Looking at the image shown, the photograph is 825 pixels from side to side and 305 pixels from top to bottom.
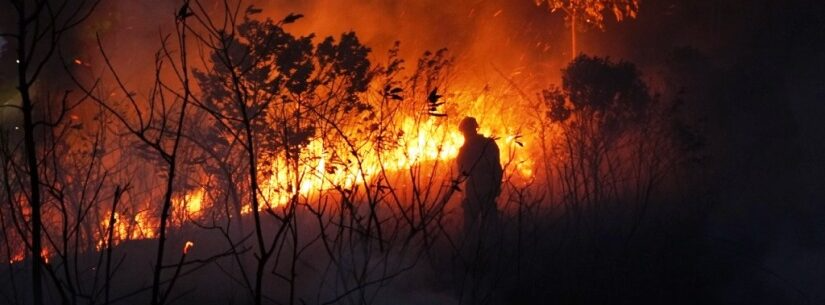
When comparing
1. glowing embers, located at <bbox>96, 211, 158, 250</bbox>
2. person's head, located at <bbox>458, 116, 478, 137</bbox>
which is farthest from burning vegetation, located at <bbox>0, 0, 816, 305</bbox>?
person's head, located at <bbox>458, 116, 478, 137</bbox>

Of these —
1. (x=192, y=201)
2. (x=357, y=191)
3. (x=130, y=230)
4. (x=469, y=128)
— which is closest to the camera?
(x=469, y=128)

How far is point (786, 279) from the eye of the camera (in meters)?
8.26

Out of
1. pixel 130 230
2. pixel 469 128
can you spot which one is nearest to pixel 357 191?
pixel 469 128

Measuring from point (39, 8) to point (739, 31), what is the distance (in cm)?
1854

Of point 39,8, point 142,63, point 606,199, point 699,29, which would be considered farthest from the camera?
point 699,29

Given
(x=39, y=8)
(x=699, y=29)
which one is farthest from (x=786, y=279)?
(x=699, y=29)

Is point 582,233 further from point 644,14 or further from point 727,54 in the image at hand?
point 644,14

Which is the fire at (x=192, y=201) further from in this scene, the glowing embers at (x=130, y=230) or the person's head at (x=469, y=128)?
the person's head at (x=469, y=128)

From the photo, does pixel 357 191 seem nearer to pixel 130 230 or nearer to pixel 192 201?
pixel 130 230

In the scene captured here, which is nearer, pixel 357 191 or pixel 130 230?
pixel 357 191

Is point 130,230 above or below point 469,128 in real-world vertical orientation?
below

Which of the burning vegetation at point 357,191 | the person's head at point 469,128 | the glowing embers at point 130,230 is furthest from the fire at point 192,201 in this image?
the person's head at point 469,128

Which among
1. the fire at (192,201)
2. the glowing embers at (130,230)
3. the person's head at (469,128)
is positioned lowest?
the glowing embers at (130,230)

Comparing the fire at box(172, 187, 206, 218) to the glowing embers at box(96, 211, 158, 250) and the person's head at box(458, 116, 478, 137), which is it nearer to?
the glowing embers at box(96, 211, 158, 250)
